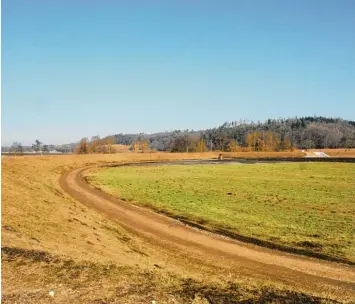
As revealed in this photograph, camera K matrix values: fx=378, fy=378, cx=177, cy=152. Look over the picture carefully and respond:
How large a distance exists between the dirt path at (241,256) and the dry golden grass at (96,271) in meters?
1.36

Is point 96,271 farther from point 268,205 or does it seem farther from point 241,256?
point 268,205

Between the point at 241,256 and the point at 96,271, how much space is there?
32.5 feet

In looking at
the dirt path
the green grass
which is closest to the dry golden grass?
the dirt path

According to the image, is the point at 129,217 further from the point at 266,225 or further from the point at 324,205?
the point at 324,205

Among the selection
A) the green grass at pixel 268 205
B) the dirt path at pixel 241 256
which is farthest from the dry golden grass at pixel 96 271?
the green grass at pixel 268 205

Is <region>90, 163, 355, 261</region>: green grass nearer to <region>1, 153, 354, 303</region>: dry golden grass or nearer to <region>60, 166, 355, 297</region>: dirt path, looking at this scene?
<region>60, 166, 355, 297</region>: dirt path

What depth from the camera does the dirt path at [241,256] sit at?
1738 centimetres

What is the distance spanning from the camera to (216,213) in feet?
107

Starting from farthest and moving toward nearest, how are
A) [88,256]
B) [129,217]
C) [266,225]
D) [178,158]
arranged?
[178,158], [129,217], [266,225], [88,256]

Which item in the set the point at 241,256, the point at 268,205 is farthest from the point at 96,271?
the point at 268,205

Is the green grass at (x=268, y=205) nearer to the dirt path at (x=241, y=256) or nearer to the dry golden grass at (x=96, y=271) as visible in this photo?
the dirt path at (x=241, y=256)

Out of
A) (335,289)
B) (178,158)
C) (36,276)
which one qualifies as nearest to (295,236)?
(335,289)

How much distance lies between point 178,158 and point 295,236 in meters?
106

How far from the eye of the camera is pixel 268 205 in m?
36.4
